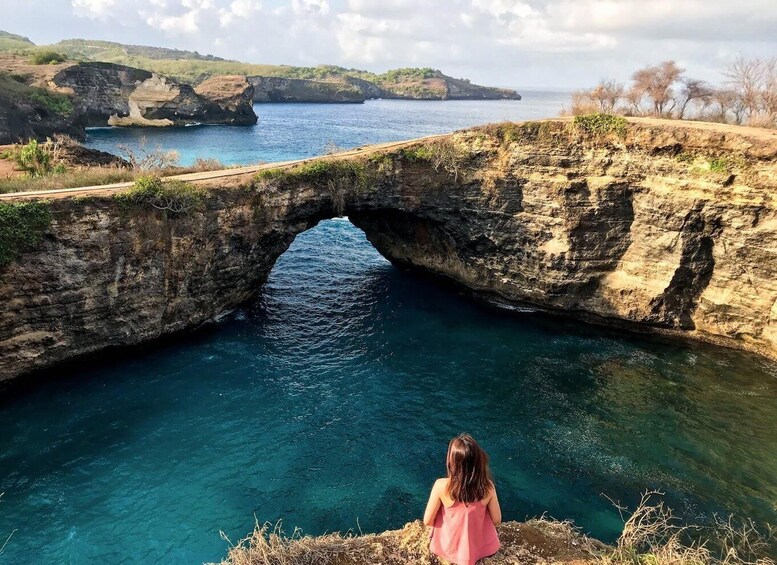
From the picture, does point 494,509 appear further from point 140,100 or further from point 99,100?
point 140,100

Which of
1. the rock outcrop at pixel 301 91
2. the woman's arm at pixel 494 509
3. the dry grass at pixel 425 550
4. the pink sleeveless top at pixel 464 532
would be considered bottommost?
the dry grass at pixel 425 550

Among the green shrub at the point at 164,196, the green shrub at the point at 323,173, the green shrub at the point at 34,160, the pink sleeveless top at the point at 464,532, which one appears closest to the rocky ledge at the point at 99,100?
the green shrub at the point at 34,160

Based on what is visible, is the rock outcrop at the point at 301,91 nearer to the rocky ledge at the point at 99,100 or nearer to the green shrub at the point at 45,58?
the rocky ledge at the point at 99,100

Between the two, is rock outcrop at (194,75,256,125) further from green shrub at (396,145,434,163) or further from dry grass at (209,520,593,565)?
dry grass at (209,520,593,565)

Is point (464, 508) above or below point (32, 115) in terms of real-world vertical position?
below

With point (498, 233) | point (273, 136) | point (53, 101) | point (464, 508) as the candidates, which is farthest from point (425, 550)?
point (53, 101)

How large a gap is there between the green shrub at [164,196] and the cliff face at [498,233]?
342 millimetres

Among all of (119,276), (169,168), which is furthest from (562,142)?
(119,276)

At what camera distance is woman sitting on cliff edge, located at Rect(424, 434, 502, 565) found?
26.1 ft

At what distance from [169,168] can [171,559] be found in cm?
2195

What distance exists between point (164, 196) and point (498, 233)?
19.4 meters

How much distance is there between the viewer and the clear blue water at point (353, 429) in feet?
56.6

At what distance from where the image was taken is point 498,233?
31.7m

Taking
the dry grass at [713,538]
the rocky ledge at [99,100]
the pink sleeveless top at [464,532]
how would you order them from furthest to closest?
the rocky ledge at [99,100], the dry grass at [713,538], the pink sleeveless top at [464,532]
